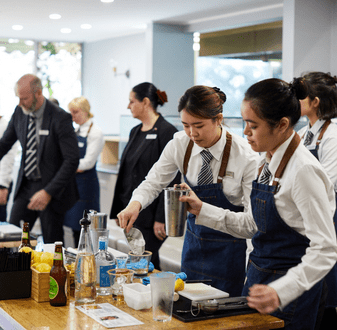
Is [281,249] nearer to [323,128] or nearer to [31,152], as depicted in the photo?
[323,128]

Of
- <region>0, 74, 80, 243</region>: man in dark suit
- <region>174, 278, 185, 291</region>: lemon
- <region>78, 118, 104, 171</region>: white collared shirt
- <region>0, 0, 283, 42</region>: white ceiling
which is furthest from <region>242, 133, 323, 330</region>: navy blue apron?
<region>0, 0, 283, 42</region>: white ceiling

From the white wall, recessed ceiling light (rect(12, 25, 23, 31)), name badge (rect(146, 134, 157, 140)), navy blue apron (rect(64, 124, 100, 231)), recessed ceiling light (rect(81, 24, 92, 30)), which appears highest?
recessed ceiling light (rect(81, 24, 92, 30))

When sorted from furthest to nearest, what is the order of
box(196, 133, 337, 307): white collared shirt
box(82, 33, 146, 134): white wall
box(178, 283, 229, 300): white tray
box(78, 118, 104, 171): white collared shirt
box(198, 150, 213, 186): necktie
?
box(82, 33, 146, 134): white wall → box(78, 118, 104, 171): white collared shirt → box(198, 150, 213, 186): necktie → box(178, 283, 229, 300): white tray → box(196, 133, 337, 307): white collared shirt

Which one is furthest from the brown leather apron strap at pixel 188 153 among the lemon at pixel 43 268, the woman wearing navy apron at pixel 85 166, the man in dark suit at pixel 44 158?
the woman wearing navy apron at pixel 85 166

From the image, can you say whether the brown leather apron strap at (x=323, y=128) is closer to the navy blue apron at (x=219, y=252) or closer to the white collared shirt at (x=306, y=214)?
the navy blue apron at (x=219, y=252)

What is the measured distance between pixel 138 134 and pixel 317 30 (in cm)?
309

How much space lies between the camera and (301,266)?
63.8 inches

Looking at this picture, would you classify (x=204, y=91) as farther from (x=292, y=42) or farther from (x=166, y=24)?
(x=166, y=24)

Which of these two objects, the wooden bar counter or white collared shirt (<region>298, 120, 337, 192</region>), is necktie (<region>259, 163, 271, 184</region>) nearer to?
the wooden bar counter

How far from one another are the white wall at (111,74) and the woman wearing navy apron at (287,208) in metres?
7.20

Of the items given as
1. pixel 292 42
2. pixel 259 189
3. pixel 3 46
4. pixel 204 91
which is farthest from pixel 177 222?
pixel 3 46

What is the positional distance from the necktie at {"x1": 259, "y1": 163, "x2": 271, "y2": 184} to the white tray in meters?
0.44

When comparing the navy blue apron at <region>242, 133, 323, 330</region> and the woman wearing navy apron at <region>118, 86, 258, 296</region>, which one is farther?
the woman wearing navy apron at <region>118, 86, 258, 296</region>

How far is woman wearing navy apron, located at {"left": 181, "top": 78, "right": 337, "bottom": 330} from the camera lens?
162 centimetres
